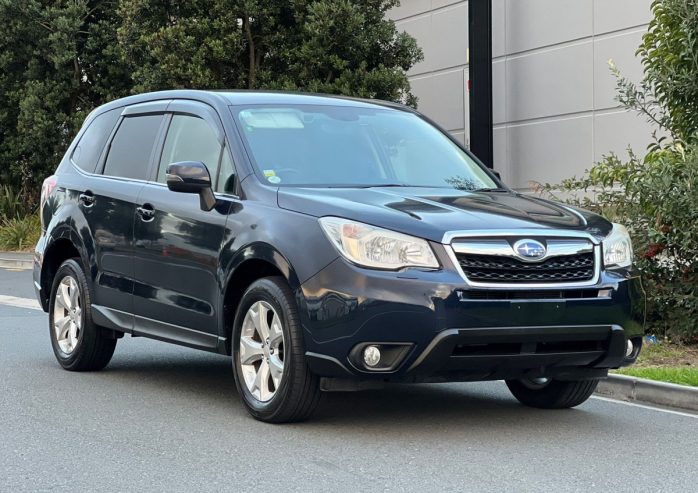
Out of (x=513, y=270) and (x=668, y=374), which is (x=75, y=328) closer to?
(x=513, y=270)

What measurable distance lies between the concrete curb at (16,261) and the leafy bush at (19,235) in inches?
73.9

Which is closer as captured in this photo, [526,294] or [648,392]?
[526,294]

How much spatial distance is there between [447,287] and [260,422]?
4.77 ft

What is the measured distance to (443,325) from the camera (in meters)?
6.12

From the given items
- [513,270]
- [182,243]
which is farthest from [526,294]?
[182,243]

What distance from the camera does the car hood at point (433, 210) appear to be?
6316 millimetres

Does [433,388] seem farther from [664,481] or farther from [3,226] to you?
[3,226]

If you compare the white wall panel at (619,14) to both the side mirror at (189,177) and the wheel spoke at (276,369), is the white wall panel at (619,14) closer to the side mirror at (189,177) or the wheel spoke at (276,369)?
the side mirror at (189,177)

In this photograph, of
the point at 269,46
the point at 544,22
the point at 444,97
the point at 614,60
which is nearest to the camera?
the point at 614,60

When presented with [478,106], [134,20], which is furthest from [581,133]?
[134,20]

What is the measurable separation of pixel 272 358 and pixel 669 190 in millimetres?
4533

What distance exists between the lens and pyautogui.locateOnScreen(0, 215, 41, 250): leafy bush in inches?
1045

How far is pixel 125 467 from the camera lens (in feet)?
19.1

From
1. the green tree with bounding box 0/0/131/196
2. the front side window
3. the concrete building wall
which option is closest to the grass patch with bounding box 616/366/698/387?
the front side window
